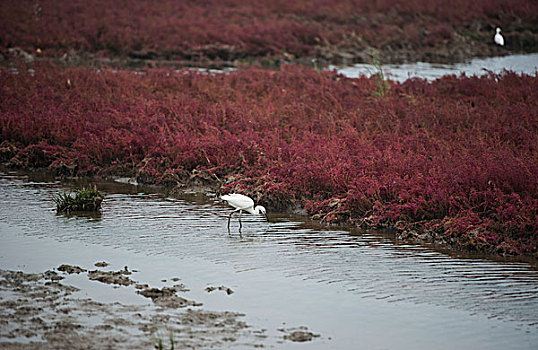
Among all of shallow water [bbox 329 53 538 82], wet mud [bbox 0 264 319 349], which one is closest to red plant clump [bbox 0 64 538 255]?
wet mud [bbox 0 264 319 349]

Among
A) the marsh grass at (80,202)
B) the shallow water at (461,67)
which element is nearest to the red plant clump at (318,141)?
the marsh grass at (80,202)

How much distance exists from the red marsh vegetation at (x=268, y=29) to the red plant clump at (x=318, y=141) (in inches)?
546

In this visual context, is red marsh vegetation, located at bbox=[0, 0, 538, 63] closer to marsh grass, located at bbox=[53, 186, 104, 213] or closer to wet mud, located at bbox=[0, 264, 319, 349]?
marsh grass, located at bbox=[53, 186, 104, 213]

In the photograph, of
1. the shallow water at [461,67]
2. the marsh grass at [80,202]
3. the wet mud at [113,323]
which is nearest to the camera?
the wet mud at [113,323]

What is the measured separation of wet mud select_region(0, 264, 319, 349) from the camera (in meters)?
5.00

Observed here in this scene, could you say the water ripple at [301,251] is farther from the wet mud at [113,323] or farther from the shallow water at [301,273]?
the wet mud at [113,323]

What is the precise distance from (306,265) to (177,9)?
35.8 meters

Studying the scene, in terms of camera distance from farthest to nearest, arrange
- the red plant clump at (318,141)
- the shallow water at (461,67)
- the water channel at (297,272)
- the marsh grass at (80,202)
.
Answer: the shallow water at (461,67) → the marsh grass at (80,202) → the red plant clump at (318,141) → the water channel at (297,272)

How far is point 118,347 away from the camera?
491 centimetres

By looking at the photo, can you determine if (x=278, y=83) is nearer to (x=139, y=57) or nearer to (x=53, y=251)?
(x=53, y=251)

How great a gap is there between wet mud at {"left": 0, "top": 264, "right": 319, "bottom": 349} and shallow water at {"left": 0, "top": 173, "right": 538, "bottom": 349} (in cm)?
16

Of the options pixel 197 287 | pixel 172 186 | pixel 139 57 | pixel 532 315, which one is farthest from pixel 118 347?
pixel 139 57

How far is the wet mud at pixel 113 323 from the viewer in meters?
5.00

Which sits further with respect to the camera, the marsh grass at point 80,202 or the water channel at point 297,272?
the marsh grass at point 80,202
